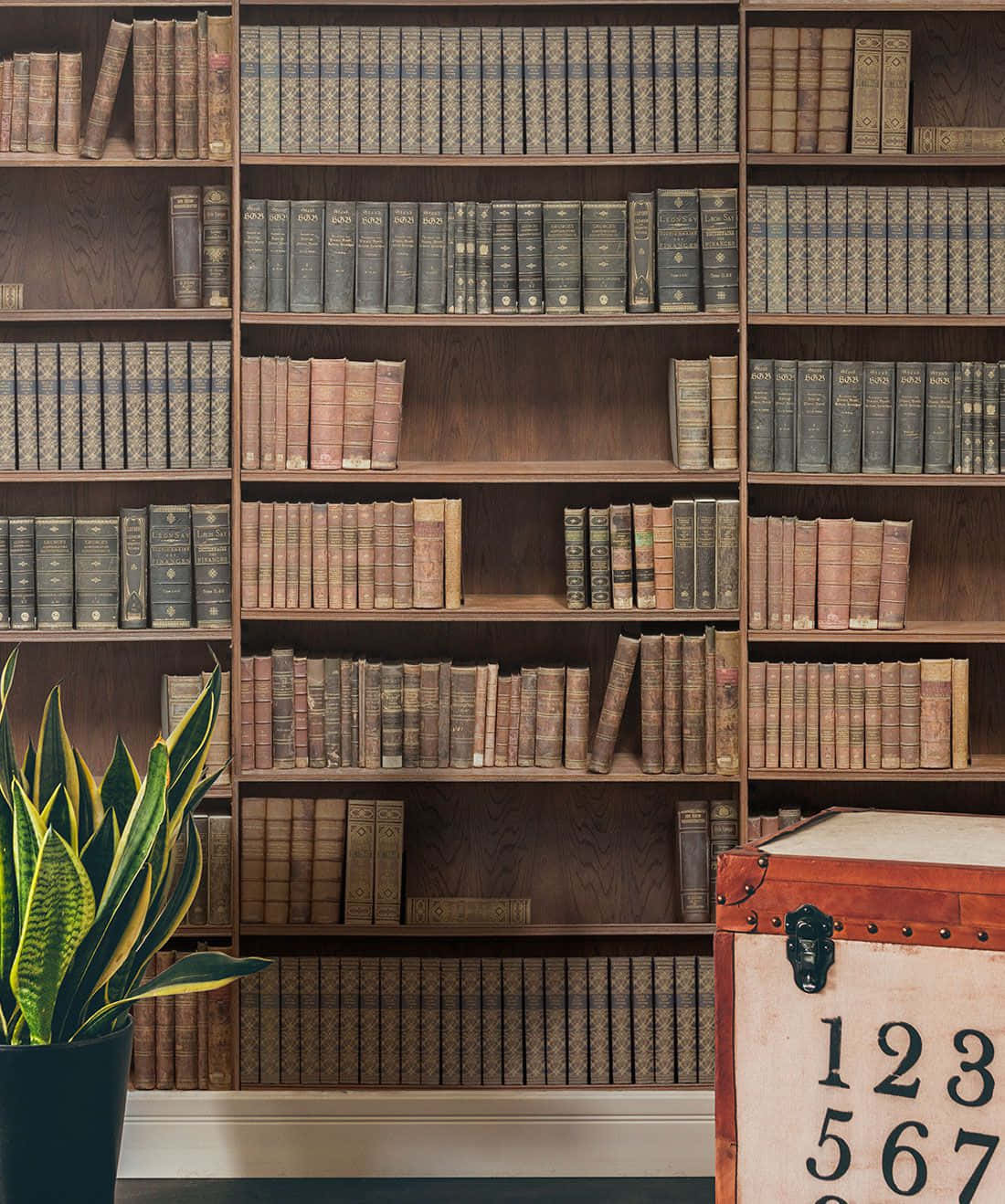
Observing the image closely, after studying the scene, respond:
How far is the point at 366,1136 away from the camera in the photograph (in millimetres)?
2750

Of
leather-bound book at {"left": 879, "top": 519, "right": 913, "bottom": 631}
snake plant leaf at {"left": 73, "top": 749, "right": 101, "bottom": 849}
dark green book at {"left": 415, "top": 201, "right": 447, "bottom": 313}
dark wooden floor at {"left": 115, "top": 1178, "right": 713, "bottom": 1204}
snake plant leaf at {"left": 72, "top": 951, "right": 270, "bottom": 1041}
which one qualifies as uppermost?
dark green book at {"left": 415, "top": 201, "right": 447, "bottom": 313}

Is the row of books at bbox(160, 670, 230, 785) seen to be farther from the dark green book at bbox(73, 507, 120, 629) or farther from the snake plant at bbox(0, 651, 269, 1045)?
the snake plant at bbox(0, 651, 269, 1045)

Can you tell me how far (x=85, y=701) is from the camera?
2963mm

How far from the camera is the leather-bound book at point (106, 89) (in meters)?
2.68

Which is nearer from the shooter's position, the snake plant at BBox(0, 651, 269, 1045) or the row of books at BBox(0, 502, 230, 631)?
the snake plant at BBox(0, 651, 269, 1045)

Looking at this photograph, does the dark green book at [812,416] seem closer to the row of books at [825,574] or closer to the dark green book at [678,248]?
the row of books at [825,574]

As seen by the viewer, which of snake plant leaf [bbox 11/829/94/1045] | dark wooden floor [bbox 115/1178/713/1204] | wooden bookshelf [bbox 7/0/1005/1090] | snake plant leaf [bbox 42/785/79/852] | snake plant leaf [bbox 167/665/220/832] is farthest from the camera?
wooden bookshelf [bbox 7/0/1005/1090]

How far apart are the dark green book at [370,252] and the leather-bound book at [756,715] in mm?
1057

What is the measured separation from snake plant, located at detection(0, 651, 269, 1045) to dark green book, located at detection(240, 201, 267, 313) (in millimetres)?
893

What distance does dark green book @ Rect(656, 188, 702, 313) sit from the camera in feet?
8.85

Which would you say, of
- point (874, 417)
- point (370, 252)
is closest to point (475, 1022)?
point (874, 417)

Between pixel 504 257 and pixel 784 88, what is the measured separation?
0.65 metres

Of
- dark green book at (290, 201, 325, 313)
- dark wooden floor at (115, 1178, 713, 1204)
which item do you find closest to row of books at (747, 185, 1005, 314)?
dark green book at (290, 201, 325, 313)

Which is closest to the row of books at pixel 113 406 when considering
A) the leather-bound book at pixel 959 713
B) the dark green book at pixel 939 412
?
the dark green book at pixel 939 412
